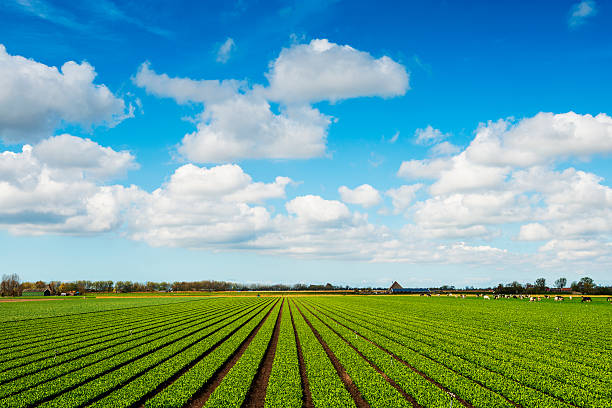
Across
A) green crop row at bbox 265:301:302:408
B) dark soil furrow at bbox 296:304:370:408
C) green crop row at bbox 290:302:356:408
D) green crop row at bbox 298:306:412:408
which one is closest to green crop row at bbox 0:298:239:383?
green crop row at bbox 265:301:302:408

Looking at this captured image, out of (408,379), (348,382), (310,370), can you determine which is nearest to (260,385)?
(310,370)

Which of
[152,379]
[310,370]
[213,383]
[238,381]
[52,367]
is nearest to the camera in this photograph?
[238,381]

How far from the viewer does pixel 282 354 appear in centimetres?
2483

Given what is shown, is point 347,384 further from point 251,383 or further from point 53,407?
point 53,407

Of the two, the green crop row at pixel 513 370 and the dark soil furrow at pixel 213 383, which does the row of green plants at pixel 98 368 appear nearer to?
the dark soil furrow at pixel 213 383

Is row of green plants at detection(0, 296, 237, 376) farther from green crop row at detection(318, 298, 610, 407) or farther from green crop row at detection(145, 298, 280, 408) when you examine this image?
green crop row at detection(318, 298, 610, 407)

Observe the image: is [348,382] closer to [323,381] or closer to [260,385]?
[323,381]

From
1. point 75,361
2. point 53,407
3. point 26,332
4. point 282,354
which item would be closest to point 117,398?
point 53,407

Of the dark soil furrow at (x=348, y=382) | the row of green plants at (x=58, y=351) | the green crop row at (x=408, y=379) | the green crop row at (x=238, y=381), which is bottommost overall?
the row of green plants at (x=58, y=351)

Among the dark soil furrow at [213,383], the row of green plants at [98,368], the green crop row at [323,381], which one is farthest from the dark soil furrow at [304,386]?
the row of green plants at [98,368]

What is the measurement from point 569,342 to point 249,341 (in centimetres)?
2610

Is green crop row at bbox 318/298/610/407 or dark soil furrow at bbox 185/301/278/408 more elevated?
green crop row at bbox 318/298/610/407

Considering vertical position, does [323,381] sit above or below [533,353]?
above

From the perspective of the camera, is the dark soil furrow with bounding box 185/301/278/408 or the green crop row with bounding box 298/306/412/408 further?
the dark soil furrow with bounding box 185/301/278/408
